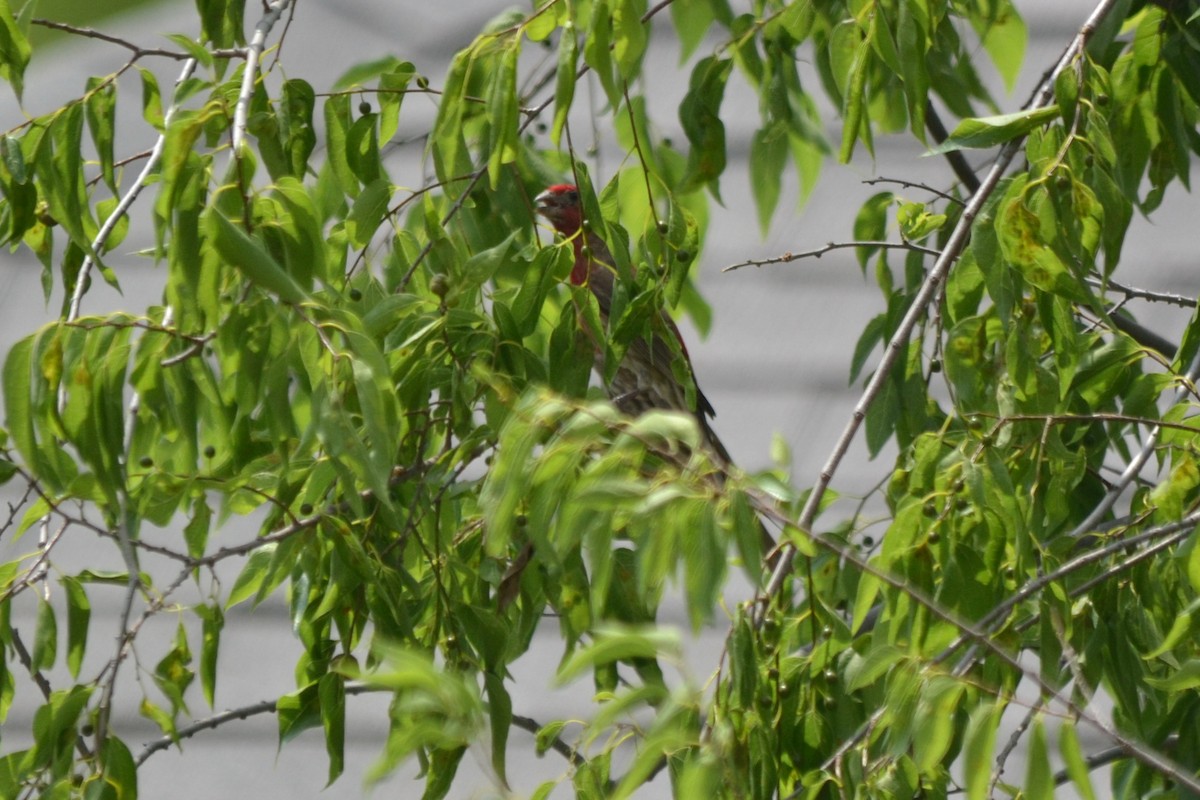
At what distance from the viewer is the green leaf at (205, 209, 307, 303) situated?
1182 mm

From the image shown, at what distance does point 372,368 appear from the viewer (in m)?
1.28

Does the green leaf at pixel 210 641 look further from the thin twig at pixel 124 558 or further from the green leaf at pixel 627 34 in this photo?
the green leaf at pixel 627 34

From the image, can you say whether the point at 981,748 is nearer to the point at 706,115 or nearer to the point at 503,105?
the point at 503,105

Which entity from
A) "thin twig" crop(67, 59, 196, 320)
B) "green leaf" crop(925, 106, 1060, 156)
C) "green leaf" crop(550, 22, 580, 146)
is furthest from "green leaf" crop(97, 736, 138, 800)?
"green leaf" crop(925, 106, 1060, 156)

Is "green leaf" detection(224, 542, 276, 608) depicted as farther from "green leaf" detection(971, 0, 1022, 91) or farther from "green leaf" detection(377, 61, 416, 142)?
"green leaf" detection(971, 0, 1022, 91)

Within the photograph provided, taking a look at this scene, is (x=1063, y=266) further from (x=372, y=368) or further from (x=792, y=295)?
(x=792, y=295)

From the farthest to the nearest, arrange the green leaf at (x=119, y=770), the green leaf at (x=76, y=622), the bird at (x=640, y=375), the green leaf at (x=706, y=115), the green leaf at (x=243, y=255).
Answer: the bird at (x=640, y=375) → the green leaf at (x=706, y=115) → the green leaf at (x=76, y=622) → the green leaf at (x=119, y=770) → the green leaf at (x=243, y=255)

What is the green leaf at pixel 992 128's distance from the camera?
4.89 ft

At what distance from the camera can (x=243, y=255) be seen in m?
1.19

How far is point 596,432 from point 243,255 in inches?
12.4

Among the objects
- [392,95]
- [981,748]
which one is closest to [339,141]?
[392,95]

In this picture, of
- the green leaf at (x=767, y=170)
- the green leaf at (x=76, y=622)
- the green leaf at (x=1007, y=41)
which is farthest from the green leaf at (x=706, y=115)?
the green leaf at (x=76, y=622)

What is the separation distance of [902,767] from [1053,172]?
1.97 feet

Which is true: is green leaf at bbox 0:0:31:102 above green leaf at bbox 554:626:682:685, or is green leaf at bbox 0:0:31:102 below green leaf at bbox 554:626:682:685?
above
